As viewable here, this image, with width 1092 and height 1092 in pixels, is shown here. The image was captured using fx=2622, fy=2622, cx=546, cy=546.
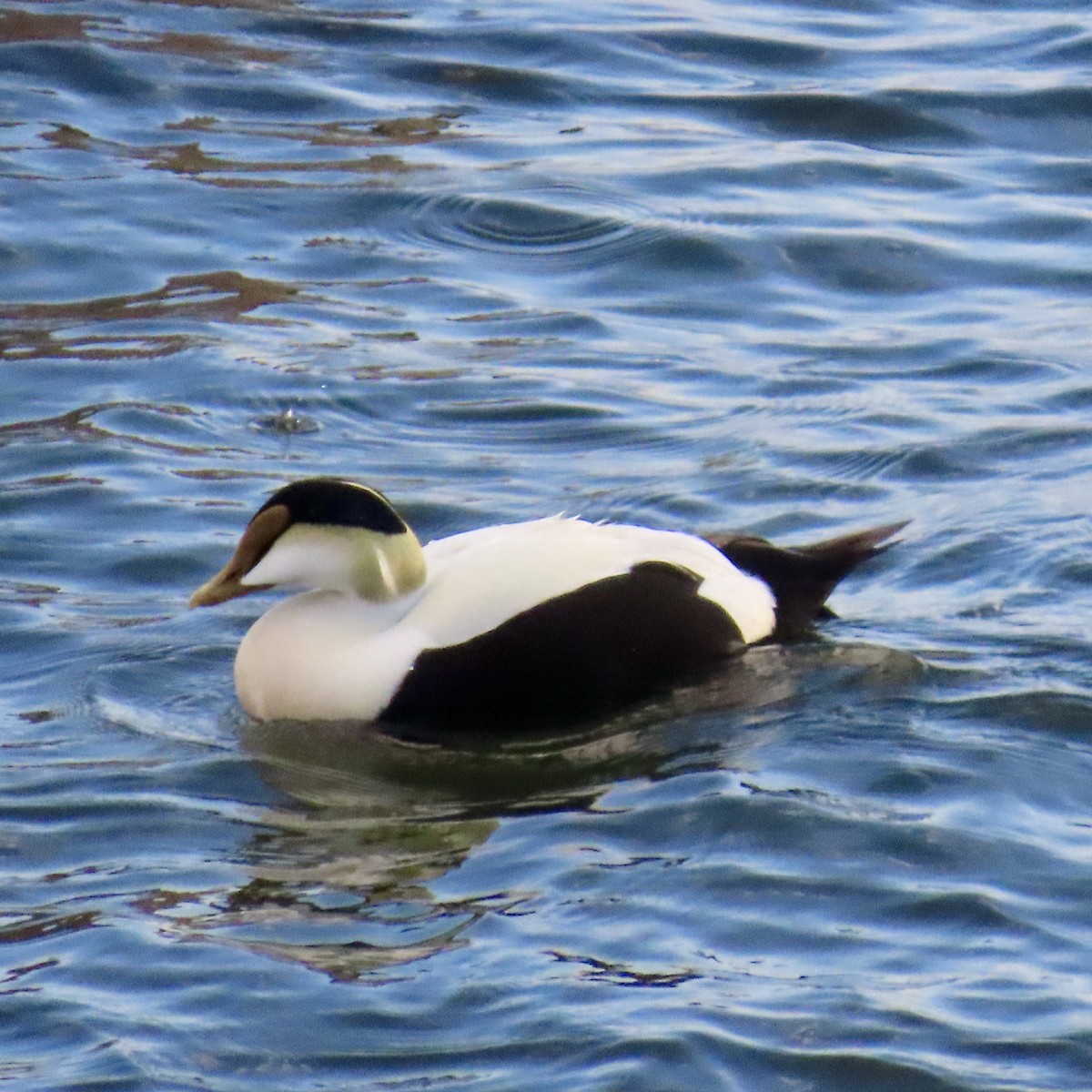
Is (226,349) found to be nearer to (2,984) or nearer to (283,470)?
(283,470)

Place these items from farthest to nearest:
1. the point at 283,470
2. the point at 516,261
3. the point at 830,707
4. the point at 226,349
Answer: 1. the point at 516,261
2. the point at 226,349
3. the point at 283,470
4. the point at 830,707

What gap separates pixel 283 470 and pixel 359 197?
256 cm

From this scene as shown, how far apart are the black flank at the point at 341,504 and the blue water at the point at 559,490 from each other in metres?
0.42

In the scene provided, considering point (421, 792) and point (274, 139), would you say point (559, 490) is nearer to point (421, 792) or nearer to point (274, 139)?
point (421, 792)

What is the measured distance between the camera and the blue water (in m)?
3.90

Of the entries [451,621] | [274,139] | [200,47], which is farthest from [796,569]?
[200,47]

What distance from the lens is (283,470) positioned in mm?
6902

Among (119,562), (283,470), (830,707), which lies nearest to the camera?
(830,707)

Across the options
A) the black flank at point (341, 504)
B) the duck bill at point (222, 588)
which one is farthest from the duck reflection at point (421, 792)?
the black flank at point (341, 504)

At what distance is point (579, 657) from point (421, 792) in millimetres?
509

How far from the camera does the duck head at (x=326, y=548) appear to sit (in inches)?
206

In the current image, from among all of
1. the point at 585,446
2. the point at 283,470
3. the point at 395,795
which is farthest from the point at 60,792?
the point at 585,446

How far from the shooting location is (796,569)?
5.75 metres

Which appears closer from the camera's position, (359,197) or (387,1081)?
(387,1081)
